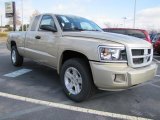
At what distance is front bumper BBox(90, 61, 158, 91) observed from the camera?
4.32m

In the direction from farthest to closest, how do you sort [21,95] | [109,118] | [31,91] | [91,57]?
[31,91] < [21,95] < [91,57] < [109,118]

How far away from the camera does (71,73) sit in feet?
16.9

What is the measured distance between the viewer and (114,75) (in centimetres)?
433

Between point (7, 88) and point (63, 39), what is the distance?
6.00 feet

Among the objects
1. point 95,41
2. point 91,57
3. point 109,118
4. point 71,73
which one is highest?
point 95,41

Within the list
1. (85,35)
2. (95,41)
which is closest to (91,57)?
(95,41)

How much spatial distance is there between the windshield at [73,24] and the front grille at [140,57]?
169 centimetres

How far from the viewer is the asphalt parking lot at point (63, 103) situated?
427 cm

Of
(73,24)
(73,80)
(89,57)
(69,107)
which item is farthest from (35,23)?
(69,107)

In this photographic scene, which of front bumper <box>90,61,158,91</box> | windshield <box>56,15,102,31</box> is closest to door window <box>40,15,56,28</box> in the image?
windshield <box>56,15,102,31</box>

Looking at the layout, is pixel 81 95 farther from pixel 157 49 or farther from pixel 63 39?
pixel 157 49

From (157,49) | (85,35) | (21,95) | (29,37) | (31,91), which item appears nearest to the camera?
(85,35)

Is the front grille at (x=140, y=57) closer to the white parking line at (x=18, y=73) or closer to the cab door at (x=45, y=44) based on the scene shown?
the cab door at (x=45, y=44)

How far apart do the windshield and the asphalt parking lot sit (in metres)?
1.49
